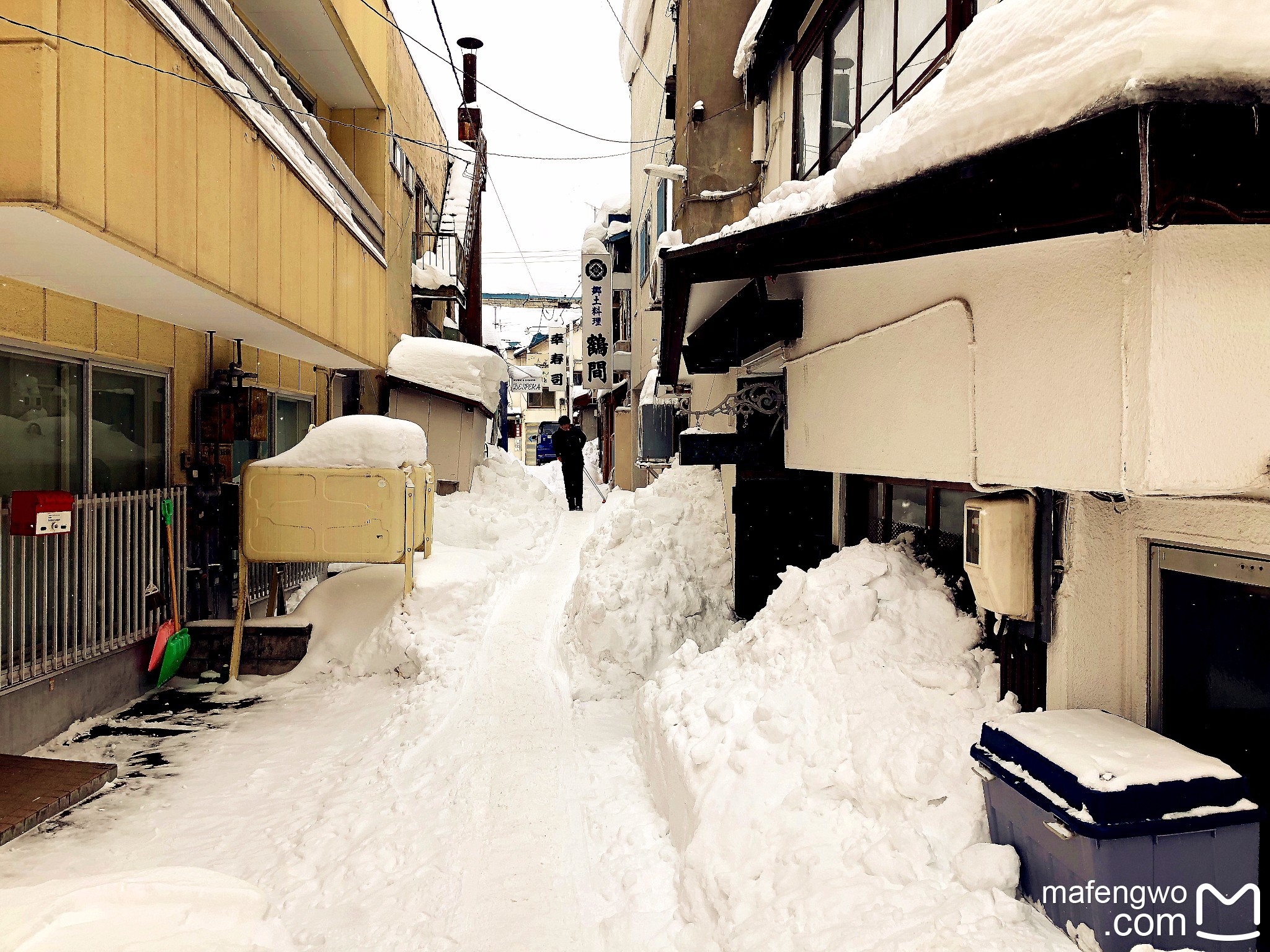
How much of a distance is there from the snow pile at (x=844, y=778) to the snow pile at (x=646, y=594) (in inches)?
78.0

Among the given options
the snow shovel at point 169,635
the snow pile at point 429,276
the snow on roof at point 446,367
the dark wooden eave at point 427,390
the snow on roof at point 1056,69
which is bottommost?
the snow shovel at point 169,635

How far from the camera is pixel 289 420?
1134cm

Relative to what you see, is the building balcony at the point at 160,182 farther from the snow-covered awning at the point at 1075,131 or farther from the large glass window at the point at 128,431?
the snow-covered awning at the point at 1075,131

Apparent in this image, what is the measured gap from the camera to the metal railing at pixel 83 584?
5.54 meters

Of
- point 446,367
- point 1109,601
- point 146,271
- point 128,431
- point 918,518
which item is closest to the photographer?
point 1109,601

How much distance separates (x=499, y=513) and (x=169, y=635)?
8.21m

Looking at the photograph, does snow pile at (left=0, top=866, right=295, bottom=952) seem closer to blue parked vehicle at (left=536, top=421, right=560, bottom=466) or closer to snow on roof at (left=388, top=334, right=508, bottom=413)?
snow on roof at (left=388, top=334, right=508, bottom=413)

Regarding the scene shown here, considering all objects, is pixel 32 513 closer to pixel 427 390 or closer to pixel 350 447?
pixel 350 447

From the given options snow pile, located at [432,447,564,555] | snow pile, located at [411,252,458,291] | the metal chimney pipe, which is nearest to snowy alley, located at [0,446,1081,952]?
snow pile, located at [432,447,564,555]

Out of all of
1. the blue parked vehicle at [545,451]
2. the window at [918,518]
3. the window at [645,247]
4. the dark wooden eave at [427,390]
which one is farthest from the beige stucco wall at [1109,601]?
the blue parked vehicle at [545,451]

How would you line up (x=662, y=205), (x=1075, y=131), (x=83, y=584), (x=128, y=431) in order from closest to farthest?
(x=1075, y=131)
(x=83, y=584)
(x=128, y=431)
(x=662, y=205)

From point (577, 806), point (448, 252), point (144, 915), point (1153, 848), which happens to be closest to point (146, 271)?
point (144, 915)

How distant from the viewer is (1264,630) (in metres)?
2.75

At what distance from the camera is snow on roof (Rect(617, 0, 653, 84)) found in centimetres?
1562
